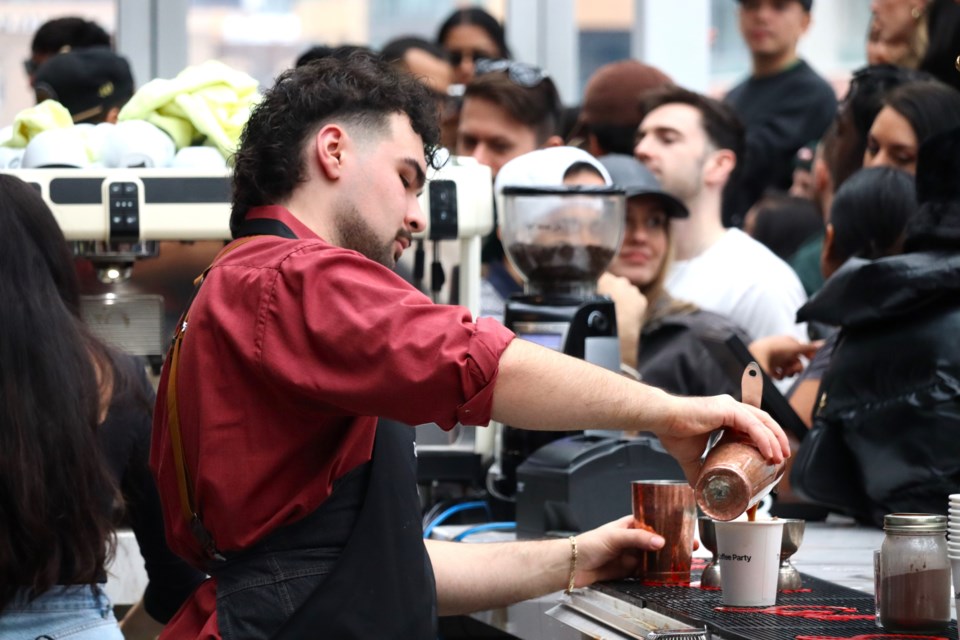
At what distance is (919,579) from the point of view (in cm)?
202

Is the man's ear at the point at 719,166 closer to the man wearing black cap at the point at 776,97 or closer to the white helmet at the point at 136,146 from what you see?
the man wearing black cap at the point at 776,97

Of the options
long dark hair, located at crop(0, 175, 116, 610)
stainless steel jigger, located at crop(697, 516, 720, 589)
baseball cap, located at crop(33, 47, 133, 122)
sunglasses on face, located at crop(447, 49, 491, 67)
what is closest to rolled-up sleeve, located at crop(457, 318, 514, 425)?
stainless steel jigger, located at crop(697, 516, 720, 589)

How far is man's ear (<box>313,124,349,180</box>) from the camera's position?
2264 millimetres

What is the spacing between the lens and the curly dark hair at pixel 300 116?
90.5 inches

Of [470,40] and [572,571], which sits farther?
[470,40]

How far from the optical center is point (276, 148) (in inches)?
90.5

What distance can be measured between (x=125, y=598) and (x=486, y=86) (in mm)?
2317

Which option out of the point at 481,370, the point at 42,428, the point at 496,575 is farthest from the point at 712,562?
the point at 42,428

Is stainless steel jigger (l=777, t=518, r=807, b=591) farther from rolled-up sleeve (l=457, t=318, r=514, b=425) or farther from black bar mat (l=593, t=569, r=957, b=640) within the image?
rolled-up sleeve (l=457, t=318, r=514, b=425)

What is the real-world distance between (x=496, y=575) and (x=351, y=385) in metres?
0.75

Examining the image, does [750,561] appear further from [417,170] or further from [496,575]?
[417,170]

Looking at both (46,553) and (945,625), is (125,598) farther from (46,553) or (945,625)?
(945,625)

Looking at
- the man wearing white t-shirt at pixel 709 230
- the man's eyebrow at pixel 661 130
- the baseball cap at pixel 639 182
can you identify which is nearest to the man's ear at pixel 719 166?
the man wearing white t-shirt at pixel 709 230

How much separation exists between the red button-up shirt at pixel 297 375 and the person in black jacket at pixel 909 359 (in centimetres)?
129
